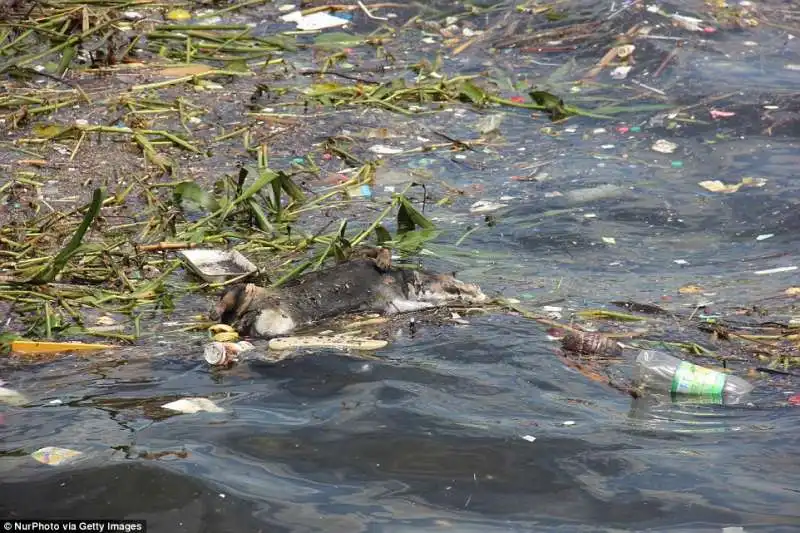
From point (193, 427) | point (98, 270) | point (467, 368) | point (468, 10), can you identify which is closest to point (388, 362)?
point (467, 368)

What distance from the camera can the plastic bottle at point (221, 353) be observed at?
344 cm

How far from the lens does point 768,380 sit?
346cm

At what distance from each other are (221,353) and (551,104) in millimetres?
3186

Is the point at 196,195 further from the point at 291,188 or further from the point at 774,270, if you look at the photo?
the point at 774,270

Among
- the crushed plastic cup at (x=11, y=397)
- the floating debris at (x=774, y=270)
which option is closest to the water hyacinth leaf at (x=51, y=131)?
the crushed plastic cup at (x=11, y=397)

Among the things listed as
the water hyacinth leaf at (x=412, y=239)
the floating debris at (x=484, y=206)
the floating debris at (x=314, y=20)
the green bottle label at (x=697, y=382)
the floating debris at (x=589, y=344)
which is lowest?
the floating debris at (x=484, y=206)

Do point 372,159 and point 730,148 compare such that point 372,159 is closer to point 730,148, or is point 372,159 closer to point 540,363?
point 730,148

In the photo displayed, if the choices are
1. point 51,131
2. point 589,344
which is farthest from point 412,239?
point 51,131

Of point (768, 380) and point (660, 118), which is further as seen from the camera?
point (660, 118)

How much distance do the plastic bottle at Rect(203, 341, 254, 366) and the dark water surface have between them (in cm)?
4

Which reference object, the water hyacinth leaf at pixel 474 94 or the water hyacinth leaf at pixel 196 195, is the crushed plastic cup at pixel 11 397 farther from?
the water hyacinth leaf at pixel 474 94

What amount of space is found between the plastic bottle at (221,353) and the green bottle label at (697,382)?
128cm

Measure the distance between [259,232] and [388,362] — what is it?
4.63 ft

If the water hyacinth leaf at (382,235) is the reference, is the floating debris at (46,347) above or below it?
above
